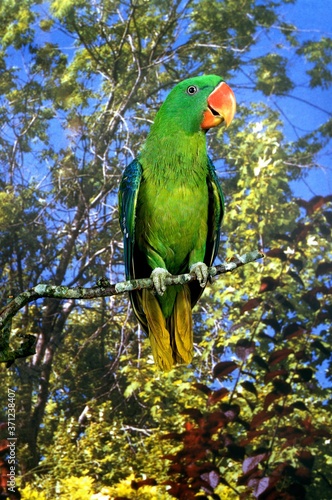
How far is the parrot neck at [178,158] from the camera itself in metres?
1.10

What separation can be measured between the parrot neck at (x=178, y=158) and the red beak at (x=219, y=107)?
27mm

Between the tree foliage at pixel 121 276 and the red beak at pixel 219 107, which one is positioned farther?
the tree foliage at pixel 121 276

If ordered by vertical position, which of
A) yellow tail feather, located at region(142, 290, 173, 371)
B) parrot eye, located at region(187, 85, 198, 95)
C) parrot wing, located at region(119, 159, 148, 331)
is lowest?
yellow tail feather, located at region(142, 290, 173, 371)

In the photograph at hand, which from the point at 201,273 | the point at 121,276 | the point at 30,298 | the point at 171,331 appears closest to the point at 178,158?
the point at 201,273

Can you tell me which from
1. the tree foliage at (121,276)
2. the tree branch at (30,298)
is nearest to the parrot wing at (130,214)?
the tree branch at (30,298)

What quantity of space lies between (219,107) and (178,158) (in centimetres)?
11

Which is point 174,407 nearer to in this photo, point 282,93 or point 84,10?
point 282,93

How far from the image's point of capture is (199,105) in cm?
110

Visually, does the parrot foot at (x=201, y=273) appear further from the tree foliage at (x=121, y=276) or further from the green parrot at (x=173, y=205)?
the tree foliage at (x=121, y=276)

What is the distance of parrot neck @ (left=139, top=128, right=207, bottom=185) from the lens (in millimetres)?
1099

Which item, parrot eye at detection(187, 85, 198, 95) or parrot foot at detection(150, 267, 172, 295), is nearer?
parrot foot at detection(150, 267, 172, 295)

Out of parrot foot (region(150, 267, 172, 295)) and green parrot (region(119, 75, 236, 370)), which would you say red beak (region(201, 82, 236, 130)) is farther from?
parrot foot (region(150, 267, 172, 295))

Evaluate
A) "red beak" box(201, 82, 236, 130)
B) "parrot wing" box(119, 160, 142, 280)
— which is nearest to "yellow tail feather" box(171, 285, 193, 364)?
"parrot wing" box(119, 160, 142, 280)

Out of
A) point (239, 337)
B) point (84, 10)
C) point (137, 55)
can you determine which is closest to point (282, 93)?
point (137, 55)
